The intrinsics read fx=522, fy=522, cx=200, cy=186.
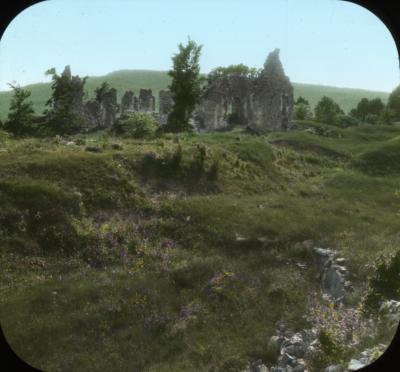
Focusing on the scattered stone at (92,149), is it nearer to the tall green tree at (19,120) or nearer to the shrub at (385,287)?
the tall green tree at (19,120)

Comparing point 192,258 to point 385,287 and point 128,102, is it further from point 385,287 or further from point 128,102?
point 128,102

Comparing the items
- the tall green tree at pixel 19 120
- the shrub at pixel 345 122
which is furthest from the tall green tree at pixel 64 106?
the shrub at pixel 345 122

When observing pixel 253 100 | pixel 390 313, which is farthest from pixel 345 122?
pixel 390 313

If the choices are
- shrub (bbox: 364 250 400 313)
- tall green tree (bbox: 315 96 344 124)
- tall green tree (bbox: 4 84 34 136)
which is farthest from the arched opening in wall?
tall green tree (bbox: 315 96 344 124)

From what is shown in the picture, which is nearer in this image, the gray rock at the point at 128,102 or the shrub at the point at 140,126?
the shrub at the point at 140,126

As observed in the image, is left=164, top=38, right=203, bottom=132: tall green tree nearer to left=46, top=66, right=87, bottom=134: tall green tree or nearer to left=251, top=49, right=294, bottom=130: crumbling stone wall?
left=46, top=66, right=87, bottom=134: tall green tree

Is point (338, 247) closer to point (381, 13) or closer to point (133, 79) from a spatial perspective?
point (381, 13)
